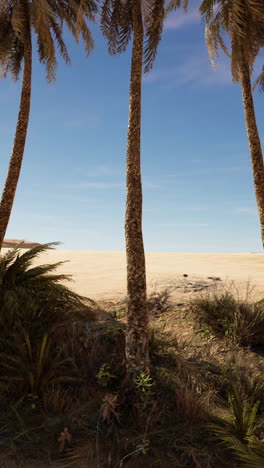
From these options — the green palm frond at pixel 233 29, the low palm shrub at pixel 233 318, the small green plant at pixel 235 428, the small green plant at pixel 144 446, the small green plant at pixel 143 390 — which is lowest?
the small green plant at pixel 144 446

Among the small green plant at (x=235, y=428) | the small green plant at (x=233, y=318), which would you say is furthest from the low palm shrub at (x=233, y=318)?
the small green plant at (x=235, y=428)

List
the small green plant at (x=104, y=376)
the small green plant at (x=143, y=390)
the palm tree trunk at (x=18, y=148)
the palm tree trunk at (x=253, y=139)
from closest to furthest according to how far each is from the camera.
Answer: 1. the small green plant at (x=143, y=390)
2. the small green plant at (x=104, y=376)
3. the palm tree trunk at (x=253, y=139)
4. the palm tree trunk at (x=18, y=148)

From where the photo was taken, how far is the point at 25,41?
1219cm

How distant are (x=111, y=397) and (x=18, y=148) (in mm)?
8832

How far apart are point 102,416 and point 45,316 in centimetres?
251

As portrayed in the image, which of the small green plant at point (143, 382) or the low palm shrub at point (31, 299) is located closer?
the small green plant at point (143, 382)

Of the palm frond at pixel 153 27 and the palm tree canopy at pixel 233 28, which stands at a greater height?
the palm tree canopy at pixel 233 28

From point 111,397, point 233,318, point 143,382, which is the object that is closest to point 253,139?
point 233,318

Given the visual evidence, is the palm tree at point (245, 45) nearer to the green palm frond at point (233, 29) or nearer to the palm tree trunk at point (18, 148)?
the green palm frond at point (233, 29)

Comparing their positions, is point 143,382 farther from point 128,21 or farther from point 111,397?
point 128,21

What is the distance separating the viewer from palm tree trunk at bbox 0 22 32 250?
10766 mm

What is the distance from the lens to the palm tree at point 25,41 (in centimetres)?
1103

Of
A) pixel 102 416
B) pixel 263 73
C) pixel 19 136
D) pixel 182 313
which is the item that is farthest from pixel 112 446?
pixel 263 73

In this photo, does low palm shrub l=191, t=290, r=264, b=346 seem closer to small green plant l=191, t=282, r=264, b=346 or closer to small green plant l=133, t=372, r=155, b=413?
small green plant l=191, t=282, r=264, b=346
